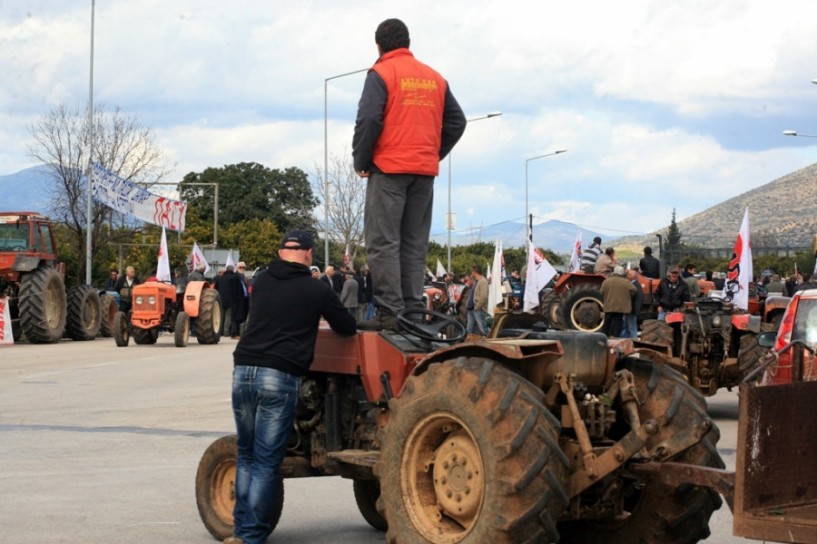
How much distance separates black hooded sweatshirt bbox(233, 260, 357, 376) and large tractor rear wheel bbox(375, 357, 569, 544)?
2.81ft

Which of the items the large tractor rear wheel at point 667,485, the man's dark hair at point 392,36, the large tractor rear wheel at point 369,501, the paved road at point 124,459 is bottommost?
the paved road at point 124,459

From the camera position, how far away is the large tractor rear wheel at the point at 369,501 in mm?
8578

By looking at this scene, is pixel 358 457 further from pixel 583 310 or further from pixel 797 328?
pixel 583 310

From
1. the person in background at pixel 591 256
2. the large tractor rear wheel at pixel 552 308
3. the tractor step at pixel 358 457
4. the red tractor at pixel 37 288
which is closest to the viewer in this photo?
the tractor step at pixel 358 457

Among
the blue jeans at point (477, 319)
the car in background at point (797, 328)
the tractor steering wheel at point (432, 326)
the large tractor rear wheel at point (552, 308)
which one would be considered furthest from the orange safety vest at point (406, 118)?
the blue jeans at point (477, 319)

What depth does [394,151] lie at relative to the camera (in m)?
7.83

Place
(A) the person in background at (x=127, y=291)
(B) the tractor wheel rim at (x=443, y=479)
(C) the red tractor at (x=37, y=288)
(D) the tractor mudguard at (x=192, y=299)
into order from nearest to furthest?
(B) the tractor wheel rim at (x=443, y=479) → (C) the red tractor at (x=37, y=288) → (D) the tractor mudguard at (x=192, y=299) → (A) the person in background at (x=127, y=291)

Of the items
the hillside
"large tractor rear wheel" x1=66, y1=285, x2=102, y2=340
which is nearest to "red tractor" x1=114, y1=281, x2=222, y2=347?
"large tractor rear wheel" x1=66, y1=285, x2=102, y2=340

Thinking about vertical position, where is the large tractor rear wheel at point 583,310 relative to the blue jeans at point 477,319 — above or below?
above

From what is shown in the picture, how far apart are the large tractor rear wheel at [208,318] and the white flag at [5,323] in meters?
4.21

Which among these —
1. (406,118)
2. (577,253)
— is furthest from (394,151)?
(577,253)

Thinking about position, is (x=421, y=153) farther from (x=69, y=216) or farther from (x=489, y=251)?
(x=489, y=251)

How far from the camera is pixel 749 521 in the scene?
18.4 ft

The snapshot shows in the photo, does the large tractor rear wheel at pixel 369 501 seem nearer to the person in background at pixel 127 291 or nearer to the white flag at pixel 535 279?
the white flag at pixel 535 279
